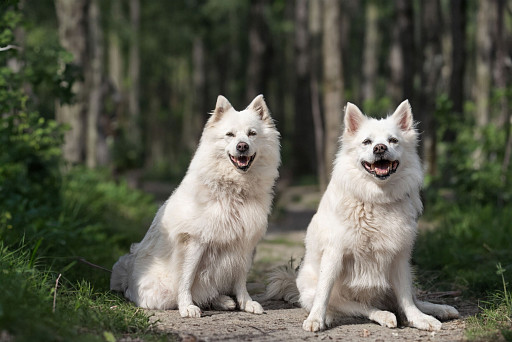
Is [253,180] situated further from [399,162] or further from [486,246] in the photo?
[486,246]

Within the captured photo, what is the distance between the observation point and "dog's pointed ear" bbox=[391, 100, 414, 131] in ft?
15.6

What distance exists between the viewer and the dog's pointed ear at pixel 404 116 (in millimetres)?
4754

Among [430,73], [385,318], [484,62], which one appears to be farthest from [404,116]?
[430,73]

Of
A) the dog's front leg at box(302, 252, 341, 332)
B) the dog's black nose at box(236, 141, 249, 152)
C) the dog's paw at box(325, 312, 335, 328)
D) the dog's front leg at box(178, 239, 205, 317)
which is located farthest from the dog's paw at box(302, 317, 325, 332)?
the dog's black nose at box(236, 141, 249, 152)

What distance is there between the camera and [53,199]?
7965mm

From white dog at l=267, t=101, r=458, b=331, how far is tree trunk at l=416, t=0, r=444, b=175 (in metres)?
8.15

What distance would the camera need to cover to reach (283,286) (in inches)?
219

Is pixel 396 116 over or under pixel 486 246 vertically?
over

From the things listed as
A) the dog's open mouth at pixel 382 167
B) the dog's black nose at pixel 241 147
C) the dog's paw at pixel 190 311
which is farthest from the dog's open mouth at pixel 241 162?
the dog's paw at pixel 190 311

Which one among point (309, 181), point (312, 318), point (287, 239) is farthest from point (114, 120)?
point (312, 318)

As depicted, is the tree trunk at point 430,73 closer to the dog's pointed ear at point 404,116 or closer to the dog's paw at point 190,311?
the dog's pointed ear at point 404,116

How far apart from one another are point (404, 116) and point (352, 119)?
46cm

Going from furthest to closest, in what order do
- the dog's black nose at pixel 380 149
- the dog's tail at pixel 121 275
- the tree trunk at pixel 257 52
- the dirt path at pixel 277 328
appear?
1. the tree trunk at pixel 257 52
2. the dog's tail at pixel 121 275
3. the dog's black nose at pixel 380 149
4. the dirt path at pixel 277 328

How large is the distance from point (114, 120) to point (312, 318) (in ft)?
35.6
